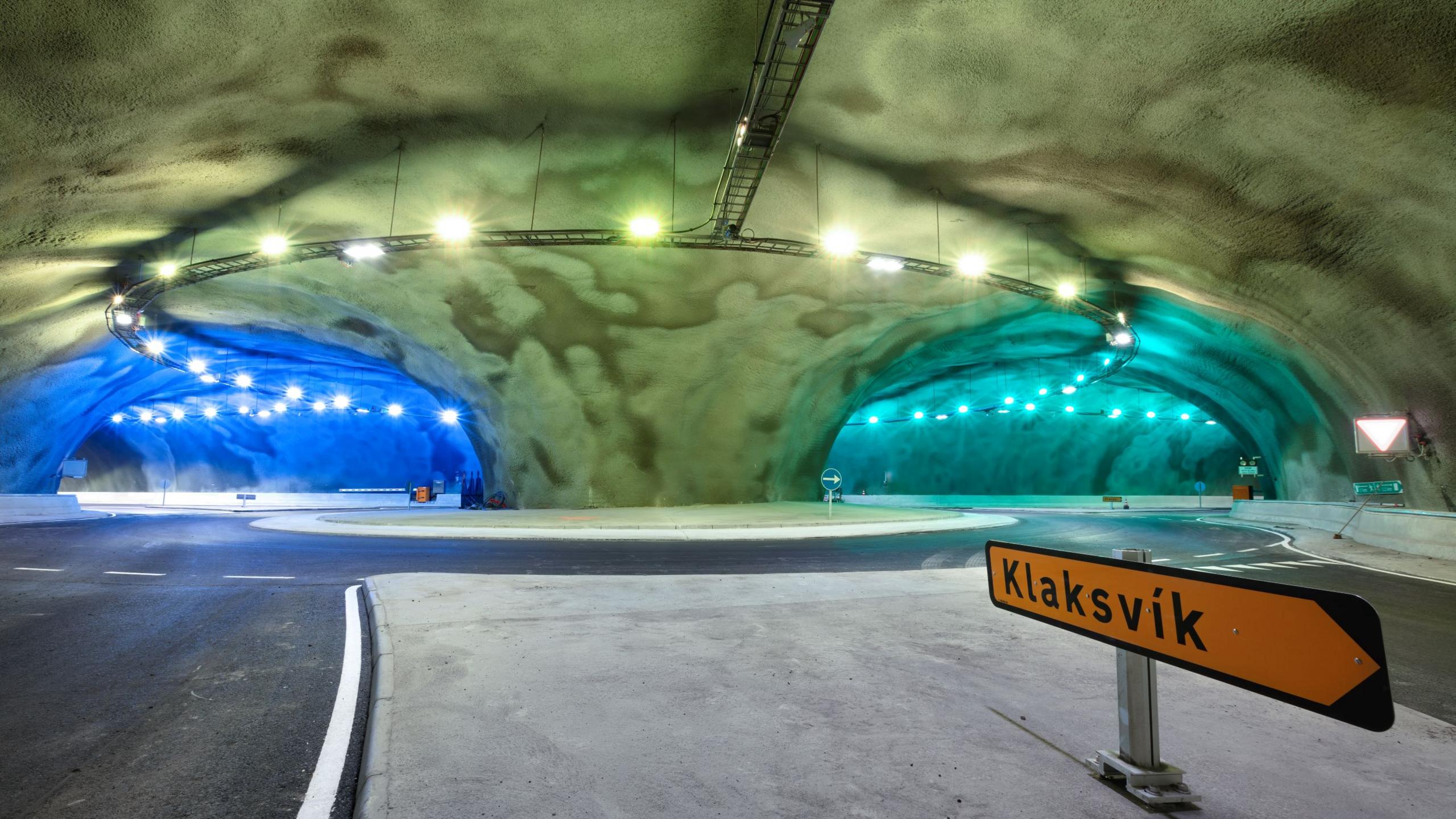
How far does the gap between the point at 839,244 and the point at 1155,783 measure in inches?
530

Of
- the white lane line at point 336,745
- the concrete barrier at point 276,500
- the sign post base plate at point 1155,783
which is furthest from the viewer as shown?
the concrete barrier at point 276,500

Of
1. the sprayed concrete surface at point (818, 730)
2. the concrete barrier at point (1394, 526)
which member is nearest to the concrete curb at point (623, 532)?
the concrete barrier at point (1394, 526)

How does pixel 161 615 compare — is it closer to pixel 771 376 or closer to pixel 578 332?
pixel 578 332

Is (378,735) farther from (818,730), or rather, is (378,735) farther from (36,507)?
(36,507)

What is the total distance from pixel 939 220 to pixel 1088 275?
5.86 m

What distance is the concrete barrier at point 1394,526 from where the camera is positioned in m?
11.2

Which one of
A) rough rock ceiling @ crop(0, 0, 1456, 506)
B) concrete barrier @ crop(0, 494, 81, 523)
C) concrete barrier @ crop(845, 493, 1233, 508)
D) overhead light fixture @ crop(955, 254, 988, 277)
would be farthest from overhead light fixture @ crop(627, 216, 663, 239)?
concrete barrier @ crop(845, 493, 1233, 508)

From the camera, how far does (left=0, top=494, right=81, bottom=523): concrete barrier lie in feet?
66.9

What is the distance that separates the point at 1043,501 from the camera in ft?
131

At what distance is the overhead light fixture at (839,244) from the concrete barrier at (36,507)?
25900 mm

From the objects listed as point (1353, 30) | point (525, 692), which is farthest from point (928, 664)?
point (1353, 30)

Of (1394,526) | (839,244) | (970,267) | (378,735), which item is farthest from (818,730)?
(1394,526)

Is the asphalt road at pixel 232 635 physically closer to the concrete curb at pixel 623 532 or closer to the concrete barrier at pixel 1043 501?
the concrete curb at pixel 623 532

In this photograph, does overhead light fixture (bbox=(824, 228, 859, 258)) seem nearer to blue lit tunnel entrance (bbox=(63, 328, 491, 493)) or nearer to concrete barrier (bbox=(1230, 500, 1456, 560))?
concrete barrier (bbox=(1230, 500, 1456, 560))
